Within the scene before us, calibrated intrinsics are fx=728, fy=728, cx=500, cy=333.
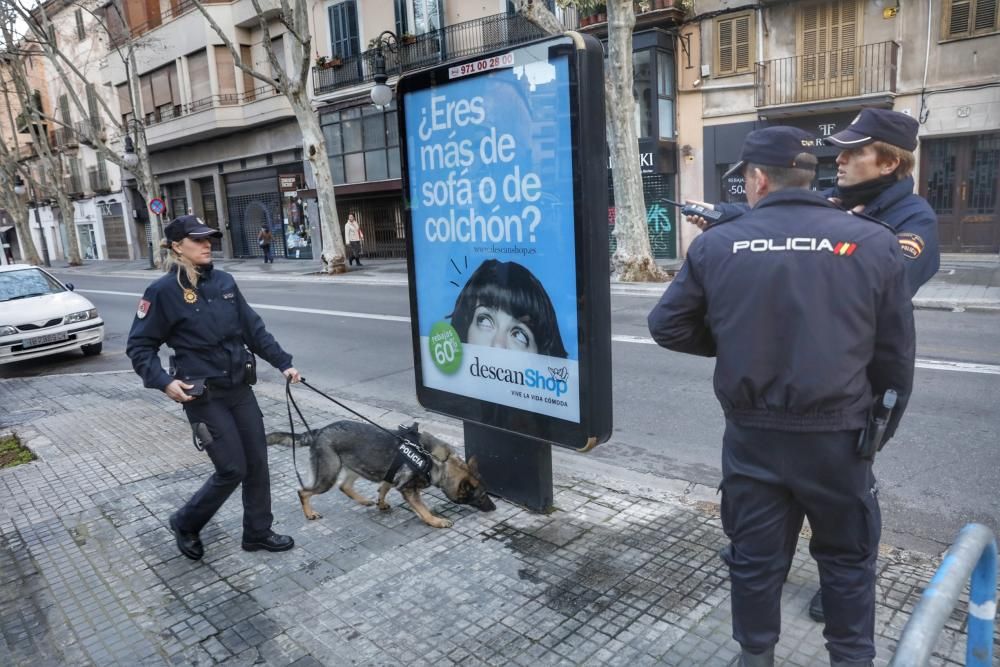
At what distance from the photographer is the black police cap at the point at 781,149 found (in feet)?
8.09

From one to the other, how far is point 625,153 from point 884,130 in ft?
42.9

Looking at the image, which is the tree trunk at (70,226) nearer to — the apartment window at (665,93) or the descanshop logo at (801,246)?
the apartment window at (665,93)

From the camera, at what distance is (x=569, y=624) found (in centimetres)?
326

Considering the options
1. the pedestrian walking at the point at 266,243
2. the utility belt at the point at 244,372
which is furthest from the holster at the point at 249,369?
the pedestrian walking at the point at 266,243

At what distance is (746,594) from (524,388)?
5.98ft

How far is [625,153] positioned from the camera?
51.5 ft

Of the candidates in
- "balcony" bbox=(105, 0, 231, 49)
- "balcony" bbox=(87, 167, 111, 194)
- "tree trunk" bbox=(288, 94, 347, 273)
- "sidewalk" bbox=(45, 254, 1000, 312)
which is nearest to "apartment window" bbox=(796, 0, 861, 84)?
"sidewalk" bbox=(45, 254, 1000, 312)

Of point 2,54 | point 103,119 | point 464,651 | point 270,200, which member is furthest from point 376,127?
point 464,651

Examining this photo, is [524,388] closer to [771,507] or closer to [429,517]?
[429,517]

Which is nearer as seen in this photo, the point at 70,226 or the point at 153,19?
the point at 153,19

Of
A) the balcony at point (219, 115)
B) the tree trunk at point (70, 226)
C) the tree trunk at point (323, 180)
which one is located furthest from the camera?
the tree trunk at point (70, 226)

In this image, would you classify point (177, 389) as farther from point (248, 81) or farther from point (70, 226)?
point (70, 226)

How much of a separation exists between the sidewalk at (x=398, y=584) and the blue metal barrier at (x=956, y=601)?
3.53 feet

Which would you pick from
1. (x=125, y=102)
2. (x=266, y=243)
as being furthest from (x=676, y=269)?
(x=125, y=102)
